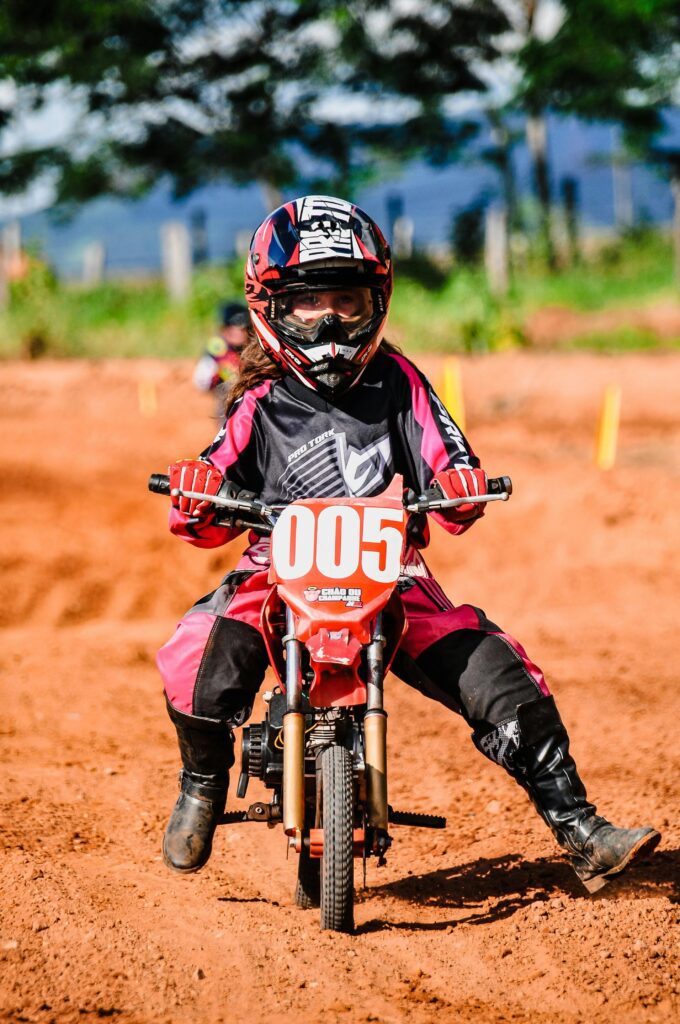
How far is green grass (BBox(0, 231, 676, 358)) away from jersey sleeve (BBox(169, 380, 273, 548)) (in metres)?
14.3

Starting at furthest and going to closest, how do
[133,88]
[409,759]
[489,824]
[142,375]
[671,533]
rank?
[133,88], [142,375], [671,533], [409,759], [489,824]

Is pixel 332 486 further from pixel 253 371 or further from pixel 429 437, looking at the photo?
pixel 253 371

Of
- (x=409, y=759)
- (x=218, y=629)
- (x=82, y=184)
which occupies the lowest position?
(x=409, y=759)

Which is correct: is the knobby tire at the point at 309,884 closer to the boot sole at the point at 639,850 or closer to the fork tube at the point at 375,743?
the fork tube at the point at 375,743

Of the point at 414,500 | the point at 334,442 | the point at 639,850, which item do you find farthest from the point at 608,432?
the point at 639,850

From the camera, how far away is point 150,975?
129 inches

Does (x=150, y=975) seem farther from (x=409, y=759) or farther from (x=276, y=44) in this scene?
(x=276, y=44)

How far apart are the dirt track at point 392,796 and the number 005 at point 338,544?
3.56 ft

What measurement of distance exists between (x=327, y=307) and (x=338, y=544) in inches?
35.8

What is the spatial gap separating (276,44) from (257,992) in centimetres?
2393

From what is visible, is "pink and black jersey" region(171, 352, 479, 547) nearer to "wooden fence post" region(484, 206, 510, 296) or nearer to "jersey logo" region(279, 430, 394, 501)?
"jersey logo" region(279, 430, 394, 501)

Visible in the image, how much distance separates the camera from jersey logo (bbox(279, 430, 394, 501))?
12.6ft

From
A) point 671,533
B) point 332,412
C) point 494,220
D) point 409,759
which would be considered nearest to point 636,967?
point 332,412

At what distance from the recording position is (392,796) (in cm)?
525
